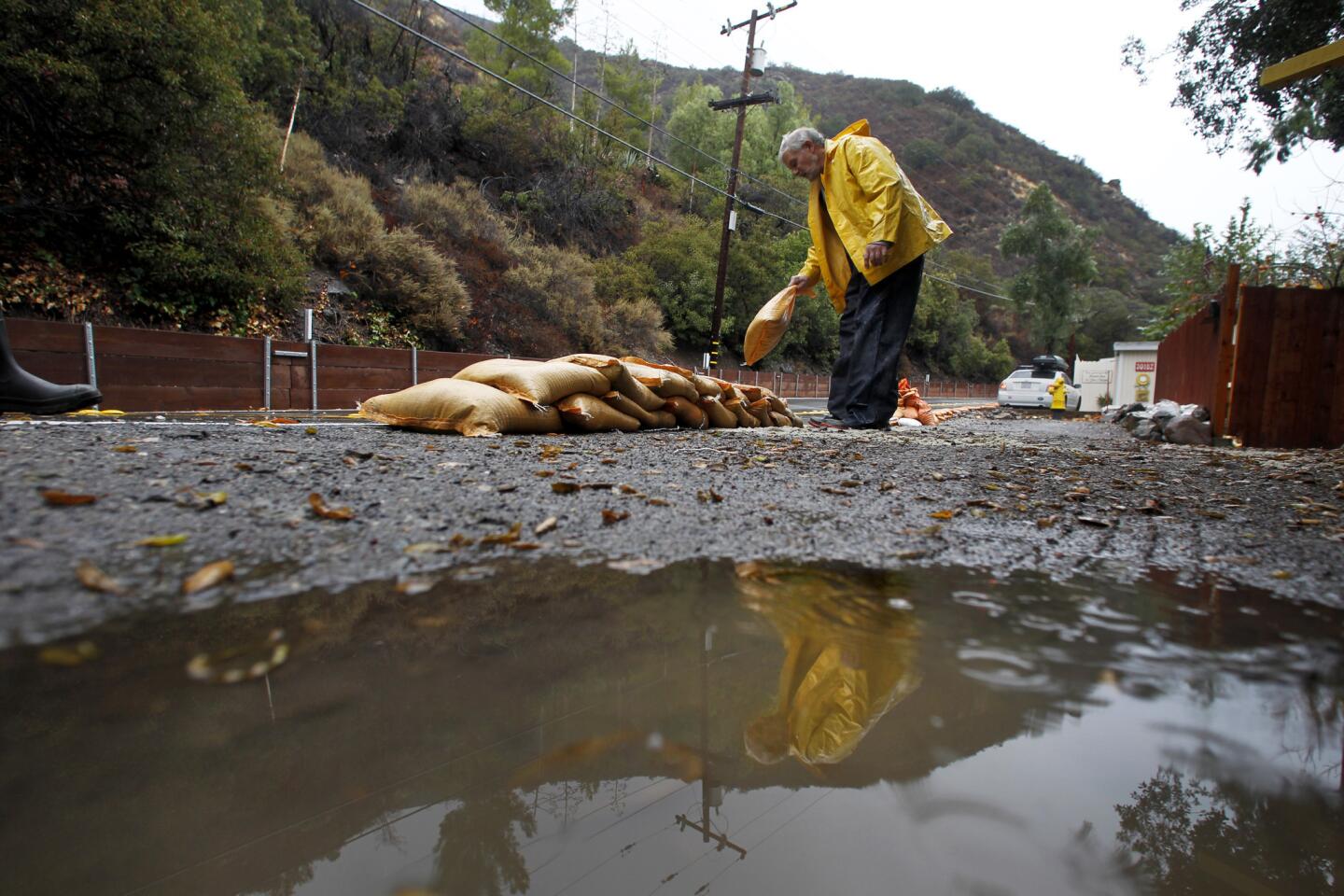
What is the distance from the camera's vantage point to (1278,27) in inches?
264

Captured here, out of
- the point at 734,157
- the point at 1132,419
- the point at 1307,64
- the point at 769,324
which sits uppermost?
the point at 734,157

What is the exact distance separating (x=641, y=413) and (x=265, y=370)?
19.4ft

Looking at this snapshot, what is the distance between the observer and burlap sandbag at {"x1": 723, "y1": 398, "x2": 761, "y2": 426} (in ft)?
15.8

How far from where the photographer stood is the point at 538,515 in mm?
1623

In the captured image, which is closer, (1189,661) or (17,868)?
(17,868)

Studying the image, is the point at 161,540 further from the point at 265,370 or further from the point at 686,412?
the point at 265,370

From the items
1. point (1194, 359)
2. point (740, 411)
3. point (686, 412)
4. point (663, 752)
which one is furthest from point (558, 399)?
point (1194, 359)

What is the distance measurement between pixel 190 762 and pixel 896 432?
4.33m

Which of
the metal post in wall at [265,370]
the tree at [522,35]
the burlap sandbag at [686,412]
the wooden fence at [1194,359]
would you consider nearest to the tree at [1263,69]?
the wooden fence at [1194,359]

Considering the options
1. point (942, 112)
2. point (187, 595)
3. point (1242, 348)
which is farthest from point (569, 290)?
point (942, 112)

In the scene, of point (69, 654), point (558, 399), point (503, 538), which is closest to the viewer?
point (69, 654)

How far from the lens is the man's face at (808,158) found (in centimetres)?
447

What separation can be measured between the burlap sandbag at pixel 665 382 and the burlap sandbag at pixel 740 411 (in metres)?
0.42

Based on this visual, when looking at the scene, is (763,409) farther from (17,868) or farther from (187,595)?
(17,868)
